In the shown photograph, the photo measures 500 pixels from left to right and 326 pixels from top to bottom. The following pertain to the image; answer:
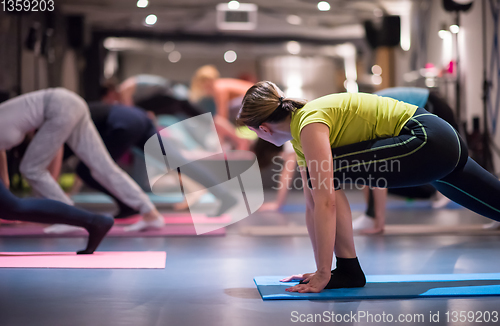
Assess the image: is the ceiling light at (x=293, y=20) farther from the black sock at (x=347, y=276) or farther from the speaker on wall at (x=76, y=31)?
the black sock at (x=347, y=276)

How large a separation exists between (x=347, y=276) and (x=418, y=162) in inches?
18.5

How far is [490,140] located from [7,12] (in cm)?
500

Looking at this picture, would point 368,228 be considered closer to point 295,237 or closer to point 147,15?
point 295,237

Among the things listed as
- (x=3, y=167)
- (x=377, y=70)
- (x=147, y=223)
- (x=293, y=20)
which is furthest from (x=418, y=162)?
(x=293, y=20)

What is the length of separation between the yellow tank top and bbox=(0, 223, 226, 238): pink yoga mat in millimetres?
1623

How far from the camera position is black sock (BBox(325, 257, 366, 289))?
5.89 ft

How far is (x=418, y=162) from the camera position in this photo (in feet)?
5.75

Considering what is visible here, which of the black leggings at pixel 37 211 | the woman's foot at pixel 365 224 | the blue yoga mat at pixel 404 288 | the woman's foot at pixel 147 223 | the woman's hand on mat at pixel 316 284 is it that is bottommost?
the woman's foot at pixel 365 224

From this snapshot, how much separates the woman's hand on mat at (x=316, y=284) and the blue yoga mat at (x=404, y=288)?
20mm

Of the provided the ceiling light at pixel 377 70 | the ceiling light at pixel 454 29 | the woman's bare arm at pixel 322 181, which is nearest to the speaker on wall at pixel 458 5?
the ceiling light at pixel 454 29

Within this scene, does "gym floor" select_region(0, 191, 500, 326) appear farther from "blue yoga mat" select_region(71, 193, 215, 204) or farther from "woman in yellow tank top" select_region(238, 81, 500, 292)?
"blue yoga mat" select_region(71, 193, 215, 204)

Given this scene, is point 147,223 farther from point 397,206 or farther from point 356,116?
point 397,206

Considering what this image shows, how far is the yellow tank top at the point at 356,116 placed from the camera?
1.74m

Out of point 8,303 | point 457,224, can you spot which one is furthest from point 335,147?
point 457,224
